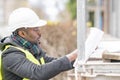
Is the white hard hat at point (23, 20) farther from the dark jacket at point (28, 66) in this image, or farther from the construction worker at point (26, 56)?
the dark jacket at point (28, 66)

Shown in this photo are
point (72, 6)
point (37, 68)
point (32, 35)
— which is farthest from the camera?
point (72, 6)

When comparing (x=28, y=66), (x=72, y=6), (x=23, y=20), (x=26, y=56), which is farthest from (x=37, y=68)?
(x=72, y=6)

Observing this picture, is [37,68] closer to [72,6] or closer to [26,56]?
[26,56]

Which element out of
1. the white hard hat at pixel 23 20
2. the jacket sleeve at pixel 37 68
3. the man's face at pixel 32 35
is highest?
the white hard hat at pixel 23 20

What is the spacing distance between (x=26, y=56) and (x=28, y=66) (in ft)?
0.61

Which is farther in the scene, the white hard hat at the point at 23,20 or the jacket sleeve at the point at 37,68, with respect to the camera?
the white hard hat at the point at 23,20

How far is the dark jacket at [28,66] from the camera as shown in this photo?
5938mm

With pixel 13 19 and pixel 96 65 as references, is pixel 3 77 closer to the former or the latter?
pixel 13 19

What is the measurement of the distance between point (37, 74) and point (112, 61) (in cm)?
73

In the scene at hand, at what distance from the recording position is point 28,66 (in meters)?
5.97

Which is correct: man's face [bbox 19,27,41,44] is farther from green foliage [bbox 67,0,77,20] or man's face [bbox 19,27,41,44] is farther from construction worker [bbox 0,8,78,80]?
green foliage [bbox 67,0,77,20]

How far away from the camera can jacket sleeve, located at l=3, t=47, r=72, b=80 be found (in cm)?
593

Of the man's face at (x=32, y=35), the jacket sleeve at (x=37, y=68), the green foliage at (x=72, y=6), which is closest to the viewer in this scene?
the jacket sleeve at (x=37, y=68)

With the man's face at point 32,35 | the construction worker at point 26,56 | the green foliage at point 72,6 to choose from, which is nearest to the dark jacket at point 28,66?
the construction worker at point 26,56
